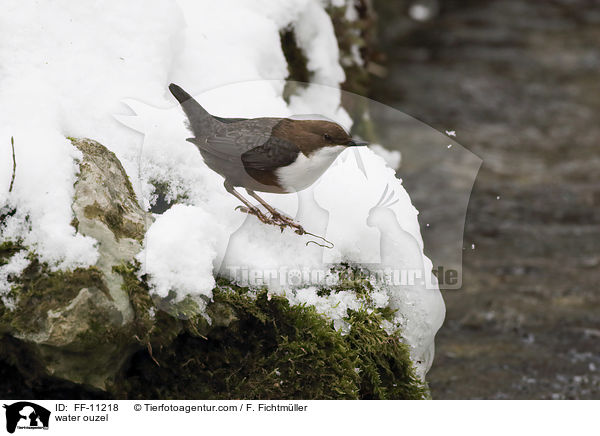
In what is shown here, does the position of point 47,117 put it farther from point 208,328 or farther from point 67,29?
point 208,328

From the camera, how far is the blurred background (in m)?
4.28

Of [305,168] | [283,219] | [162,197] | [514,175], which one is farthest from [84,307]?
Result: [514,175]

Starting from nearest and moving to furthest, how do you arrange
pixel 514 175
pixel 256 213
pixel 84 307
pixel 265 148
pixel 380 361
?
pixel 84 307 < pixel 265 148 < pixel 256 213 < pixel 380 361 < pixel 514 175

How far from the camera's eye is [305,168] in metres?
2.37

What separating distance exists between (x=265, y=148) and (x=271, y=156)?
4cm

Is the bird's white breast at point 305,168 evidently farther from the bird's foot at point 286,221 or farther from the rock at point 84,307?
the rock at point 84,307

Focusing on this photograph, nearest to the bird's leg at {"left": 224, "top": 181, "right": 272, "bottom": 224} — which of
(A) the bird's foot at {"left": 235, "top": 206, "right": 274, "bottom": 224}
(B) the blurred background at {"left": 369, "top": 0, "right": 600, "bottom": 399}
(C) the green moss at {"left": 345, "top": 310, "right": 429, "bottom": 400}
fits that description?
(A) the bird's foot at {"left": 235, "top": 206, "right": 274, "bottom": 224}

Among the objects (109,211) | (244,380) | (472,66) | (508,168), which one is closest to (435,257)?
(508,168)

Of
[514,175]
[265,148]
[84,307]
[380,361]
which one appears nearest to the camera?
[84,307]

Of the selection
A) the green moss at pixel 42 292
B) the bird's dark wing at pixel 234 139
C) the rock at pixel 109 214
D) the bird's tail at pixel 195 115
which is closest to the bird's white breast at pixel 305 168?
the bird's dark wing at pixel 234 139

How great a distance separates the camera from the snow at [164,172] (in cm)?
239

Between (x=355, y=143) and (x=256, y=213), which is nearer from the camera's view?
(x=355, y=143)

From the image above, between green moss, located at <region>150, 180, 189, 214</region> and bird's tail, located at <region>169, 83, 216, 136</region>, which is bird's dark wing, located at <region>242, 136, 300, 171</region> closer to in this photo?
bird's tail, located at <region>169, 83, 216, 136</region>

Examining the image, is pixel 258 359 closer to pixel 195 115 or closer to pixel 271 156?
pixel 271 156
